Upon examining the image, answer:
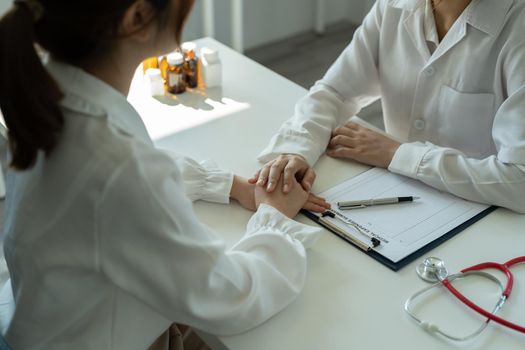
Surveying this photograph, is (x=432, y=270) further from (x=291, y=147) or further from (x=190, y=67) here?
(x=190, y=67)

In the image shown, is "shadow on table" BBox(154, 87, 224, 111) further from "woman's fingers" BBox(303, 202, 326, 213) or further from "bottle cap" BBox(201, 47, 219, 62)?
"woman's fingers" BBox(303, 202, 326, 213)

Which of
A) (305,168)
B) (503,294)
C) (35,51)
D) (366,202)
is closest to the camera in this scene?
(35,51)

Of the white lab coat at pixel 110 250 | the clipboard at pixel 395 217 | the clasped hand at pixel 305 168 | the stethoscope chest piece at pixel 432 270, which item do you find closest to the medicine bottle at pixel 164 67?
the clasped hand at pixel 305 168

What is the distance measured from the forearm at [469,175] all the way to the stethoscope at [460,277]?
169mm

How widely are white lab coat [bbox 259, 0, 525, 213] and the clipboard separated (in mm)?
27

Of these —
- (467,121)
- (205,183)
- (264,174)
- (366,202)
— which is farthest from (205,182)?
(467,121)

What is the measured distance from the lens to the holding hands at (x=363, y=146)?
132cm

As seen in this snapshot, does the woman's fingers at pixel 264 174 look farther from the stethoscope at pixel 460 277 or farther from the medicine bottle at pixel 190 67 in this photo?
the medicine bottle at pixel 190 67

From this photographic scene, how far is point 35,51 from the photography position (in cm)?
71

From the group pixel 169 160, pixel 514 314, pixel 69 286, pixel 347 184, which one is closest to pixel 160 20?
pixel 169 160

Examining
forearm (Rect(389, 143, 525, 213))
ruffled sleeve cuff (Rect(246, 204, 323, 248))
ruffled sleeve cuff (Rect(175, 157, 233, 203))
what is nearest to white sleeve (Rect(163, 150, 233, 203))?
ruffled sleeve cuff (Rect(175, 157, 233, 203))

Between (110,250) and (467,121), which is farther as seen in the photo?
(467,121)

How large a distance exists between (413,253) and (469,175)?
0.25 meters

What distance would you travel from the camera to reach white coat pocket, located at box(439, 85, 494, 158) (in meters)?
1.36
